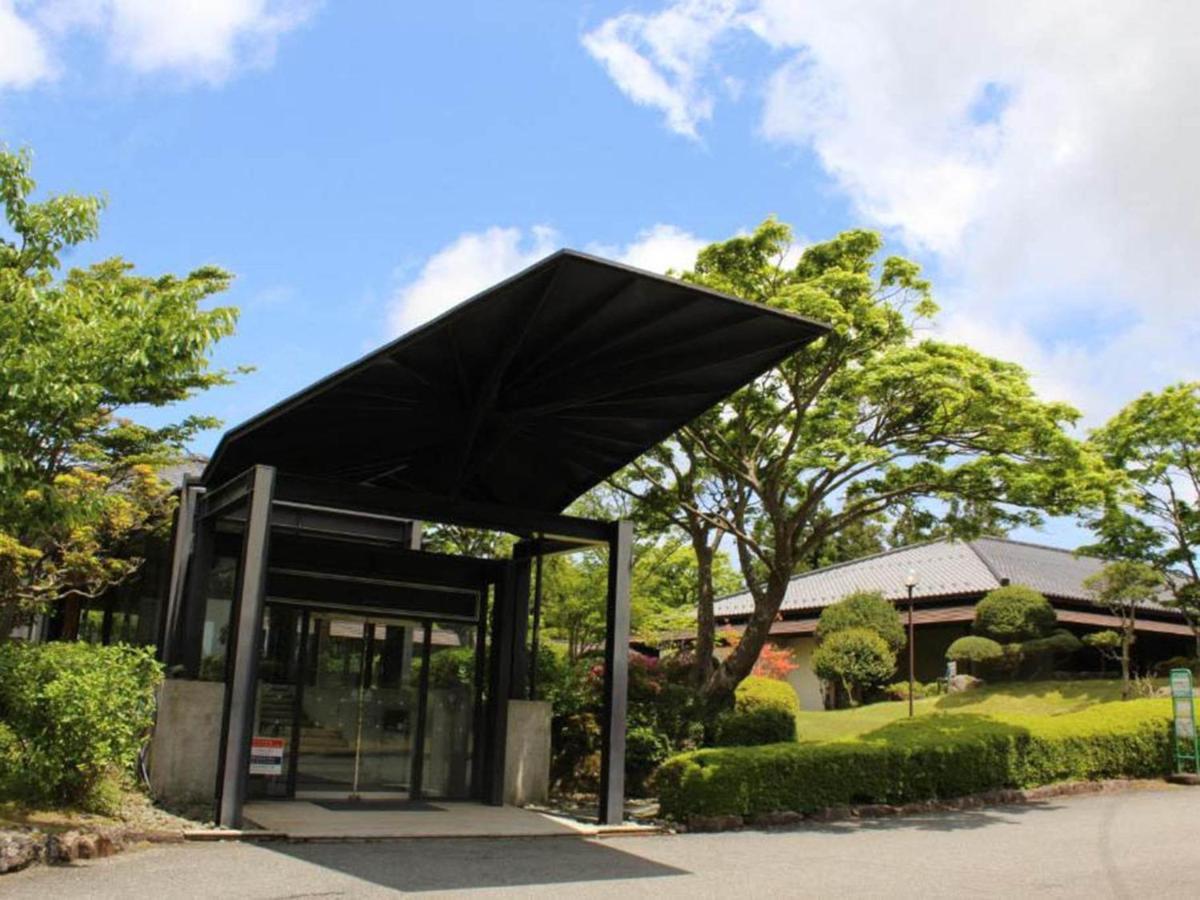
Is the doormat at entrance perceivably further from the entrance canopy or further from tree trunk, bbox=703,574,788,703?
tree trunk, bbox=703,574,788,703

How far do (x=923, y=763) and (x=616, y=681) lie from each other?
4.92 m

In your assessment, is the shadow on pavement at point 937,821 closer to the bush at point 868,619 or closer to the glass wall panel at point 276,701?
the glass wall panel at point 276,701

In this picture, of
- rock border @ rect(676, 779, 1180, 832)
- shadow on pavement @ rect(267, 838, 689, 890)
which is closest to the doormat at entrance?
shadow on pavement @ rect(267, 838, 689, 890)

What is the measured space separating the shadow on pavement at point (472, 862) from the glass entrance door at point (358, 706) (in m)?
3.32

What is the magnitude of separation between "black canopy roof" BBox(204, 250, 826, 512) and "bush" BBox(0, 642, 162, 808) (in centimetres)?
319

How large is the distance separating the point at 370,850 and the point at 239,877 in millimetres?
1802

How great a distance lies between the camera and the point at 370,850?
9938 mm

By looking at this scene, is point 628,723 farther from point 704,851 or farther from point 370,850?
point 370,850

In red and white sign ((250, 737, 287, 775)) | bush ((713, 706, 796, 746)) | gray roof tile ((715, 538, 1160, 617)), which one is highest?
gray roof tile ((715, 538, 1160, 617))

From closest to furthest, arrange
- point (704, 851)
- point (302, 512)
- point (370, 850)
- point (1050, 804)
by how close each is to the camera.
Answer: point (370, 850)
point (704, 851)
point (1050, 804)
point (302, 512)

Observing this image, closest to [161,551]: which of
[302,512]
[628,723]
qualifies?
[302,512]

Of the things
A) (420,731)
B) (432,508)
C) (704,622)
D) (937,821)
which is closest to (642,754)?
(704,622)

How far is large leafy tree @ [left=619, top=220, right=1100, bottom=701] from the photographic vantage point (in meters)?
14.0

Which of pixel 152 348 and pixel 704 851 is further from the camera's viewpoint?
pixel 704 851
